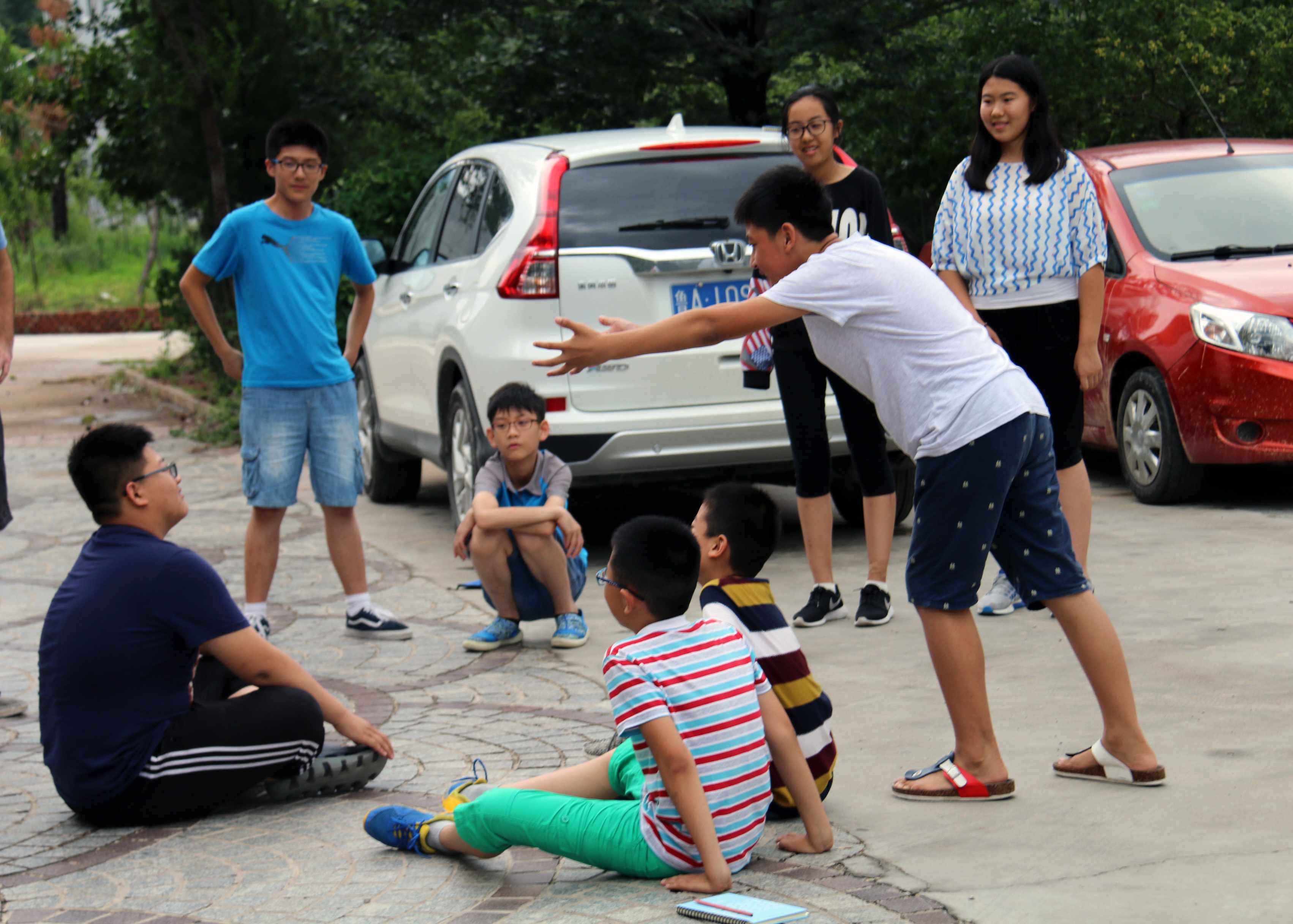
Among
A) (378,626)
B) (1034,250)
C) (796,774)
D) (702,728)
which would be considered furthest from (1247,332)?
(702,728)

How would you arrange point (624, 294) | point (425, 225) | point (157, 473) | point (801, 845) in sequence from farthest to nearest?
1. point (425, 225)
2. point (624, 294)
3. point (157, 473)
4. point (801, 845)

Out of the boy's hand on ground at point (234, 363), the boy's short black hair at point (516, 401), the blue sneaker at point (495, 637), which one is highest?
the boy's hand on ground at point (234, 363)

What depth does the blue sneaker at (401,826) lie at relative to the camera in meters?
3.41

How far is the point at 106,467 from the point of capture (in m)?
3.63

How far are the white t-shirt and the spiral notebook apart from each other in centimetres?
115

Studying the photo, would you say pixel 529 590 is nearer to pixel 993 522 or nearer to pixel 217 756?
pixel 217 756

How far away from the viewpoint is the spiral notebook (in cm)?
290

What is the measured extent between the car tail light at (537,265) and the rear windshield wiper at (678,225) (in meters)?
0.31

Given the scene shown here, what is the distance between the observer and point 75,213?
40625 millimetres

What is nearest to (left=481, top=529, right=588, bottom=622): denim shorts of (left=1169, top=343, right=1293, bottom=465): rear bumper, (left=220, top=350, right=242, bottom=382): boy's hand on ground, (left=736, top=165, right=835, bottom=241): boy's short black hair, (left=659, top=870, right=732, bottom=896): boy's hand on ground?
(left=220, top=350, right=242, bottom=382): boy's hand on ground

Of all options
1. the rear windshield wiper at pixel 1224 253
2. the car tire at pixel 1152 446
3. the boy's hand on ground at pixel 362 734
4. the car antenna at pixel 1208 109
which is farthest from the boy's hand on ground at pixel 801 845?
the car antenna at pixel 1208 109

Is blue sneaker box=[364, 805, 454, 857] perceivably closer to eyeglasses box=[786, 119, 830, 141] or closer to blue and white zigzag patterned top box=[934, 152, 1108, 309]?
blue and white zigzag patterned top box=[934, 152, 1108, 309]

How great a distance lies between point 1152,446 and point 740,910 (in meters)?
4.99

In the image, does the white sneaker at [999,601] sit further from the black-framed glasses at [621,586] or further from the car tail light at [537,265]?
the black-framed glasses at [621,586]
